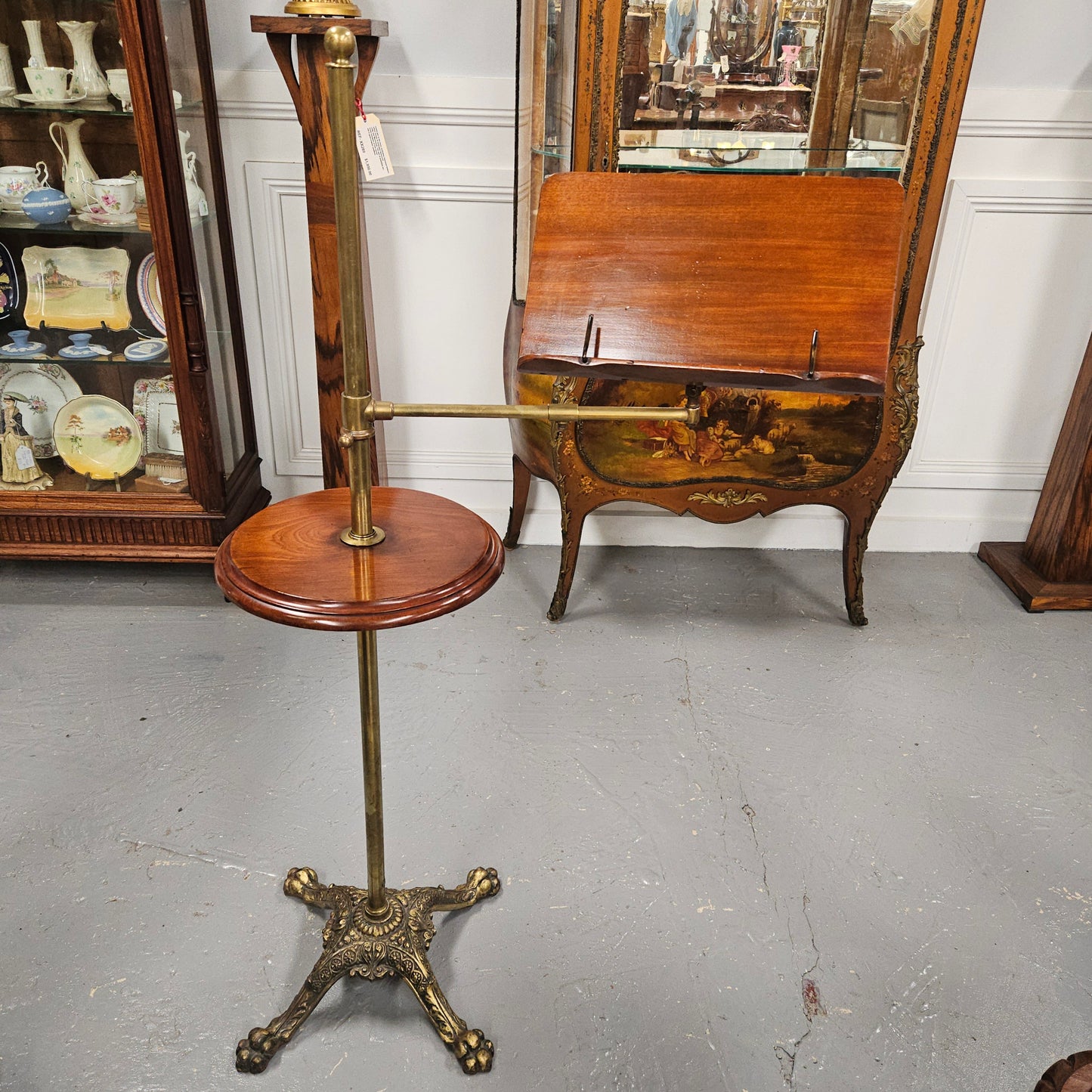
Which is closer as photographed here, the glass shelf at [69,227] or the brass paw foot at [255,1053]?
the brass paw foot at [255,1053]

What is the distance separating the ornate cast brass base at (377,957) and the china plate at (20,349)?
1.71 metres

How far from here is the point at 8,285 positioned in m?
2.51

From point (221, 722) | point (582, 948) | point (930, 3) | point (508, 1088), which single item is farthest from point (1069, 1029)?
point (930, 3)

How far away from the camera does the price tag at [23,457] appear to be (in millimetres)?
2631

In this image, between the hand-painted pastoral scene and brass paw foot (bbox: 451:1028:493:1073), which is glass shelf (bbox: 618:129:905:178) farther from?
brass paw foot (bbox: 451:1028:493:1073)

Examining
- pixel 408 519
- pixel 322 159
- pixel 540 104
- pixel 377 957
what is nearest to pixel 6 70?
pixel 322 159

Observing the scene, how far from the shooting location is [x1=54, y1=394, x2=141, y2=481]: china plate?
265cm

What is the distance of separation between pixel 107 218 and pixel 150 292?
204 mm

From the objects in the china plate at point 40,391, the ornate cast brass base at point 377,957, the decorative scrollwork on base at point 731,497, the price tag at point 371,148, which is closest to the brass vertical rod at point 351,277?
the ornate cast brass base at point 377,957

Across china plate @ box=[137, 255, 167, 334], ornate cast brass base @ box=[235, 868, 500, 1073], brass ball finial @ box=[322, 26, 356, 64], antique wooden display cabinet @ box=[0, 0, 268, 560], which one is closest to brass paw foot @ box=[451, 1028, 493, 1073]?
ornate cast brass base @ box=[235, 868, 500, 1073]

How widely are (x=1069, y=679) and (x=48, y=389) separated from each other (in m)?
2.92

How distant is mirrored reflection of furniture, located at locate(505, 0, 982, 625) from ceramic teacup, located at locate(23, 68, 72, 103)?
44.5 inches

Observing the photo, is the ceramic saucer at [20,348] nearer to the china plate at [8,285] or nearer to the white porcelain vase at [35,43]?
the china plate at [8,285]

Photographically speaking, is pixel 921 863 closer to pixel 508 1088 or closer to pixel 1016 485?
pixel 508 1088
